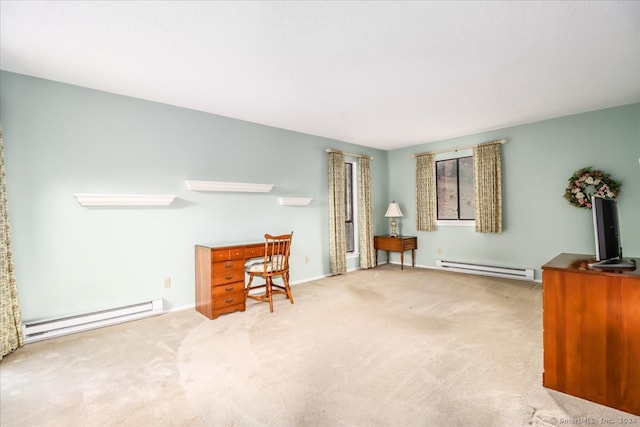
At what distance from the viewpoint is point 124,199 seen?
10.5 feet

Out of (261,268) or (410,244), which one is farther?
(410,244)

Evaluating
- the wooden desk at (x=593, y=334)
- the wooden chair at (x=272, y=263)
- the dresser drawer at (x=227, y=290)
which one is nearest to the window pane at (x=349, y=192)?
the wooden chair at (x=272, y=263)

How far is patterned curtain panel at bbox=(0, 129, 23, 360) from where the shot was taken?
8.34ft

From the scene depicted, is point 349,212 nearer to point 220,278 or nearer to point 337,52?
point 220,278

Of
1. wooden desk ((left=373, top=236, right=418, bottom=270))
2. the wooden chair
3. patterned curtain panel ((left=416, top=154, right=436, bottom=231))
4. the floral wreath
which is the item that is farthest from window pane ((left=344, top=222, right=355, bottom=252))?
the floral wreath

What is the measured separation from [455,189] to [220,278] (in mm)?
4499

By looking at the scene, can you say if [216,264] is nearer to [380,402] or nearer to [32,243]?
[32,243]

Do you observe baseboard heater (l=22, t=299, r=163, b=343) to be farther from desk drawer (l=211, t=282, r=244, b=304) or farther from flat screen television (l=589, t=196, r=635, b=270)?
flat screen television (l=589, t=196, r=635, b=270)

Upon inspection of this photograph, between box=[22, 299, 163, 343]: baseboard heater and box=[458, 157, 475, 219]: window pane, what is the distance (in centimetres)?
513

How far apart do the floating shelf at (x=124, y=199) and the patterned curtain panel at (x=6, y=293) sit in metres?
0.54

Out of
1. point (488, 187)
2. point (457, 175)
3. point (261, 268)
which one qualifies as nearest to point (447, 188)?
point (457, 175)

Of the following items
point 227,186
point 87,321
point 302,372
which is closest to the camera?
point 302,372

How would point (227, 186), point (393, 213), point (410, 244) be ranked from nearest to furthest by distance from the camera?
1. point (227, 186)
2. point (410, 244)
3. point (393, 213)

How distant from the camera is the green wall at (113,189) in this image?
111 inches
